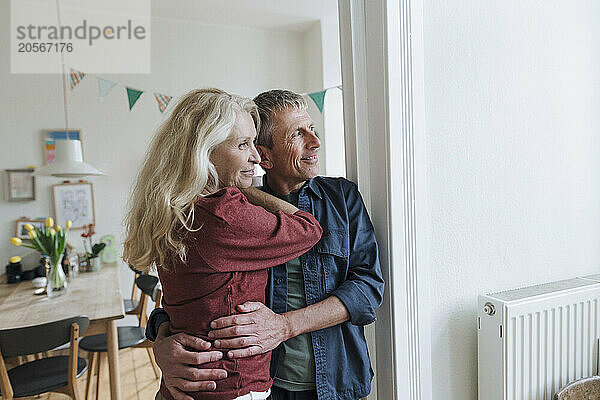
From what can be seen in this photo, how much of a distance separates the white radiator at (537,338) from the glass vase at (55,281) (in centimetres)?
248

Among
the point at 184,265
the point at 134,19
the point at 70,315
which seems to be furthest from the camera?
the point at 134,19

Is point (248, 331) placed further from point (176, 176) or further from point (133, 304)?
point (133, 304)

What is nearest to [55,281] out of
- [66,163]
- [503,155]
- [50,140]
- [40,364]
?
[40,364]

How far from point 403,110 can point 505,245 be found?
564mm

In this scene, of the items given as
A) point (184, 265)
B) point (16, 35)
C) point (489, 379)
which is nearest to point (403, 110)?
point (184, 265)

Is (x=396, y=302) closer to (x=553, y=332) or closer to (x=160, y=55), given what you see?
(x=553, y=332)

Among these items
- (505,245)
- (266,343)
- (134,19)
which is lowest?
(266,343)

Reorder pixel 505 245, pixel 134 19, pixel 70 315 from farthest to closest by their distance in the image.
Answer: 1. pixel 134 19
2. pixel 70 315
3. pixel 505 245

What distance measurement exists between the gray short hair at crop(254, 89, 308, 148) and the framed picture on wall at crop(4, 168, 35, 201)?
345cm

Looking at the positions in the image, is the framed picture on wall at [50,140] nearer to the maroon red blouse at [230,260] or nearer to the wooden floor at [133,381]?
the wooden floor at [133,381]

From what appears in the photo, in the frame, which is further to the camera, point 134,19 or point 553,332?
point 134,19

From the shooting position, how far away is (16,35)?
384 cm

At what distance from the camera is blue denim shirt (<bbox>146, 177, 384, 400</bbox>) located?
3.46ft

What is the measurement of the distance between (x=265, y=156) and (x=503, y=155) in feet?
2.44
